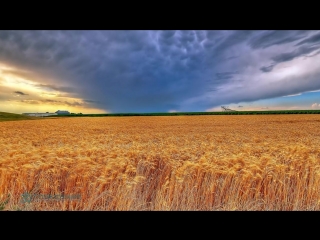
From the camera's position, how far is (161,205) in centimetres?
360

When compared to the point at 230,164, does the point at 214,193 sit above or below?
below

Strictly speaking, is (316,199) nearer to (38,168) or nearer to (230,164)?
(230,164)

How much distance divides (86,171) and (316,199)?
15.1 feet

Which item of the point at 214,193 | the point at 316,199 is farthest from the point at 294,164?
the point at 214,193

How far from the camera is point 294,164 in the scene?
14.7 ft
